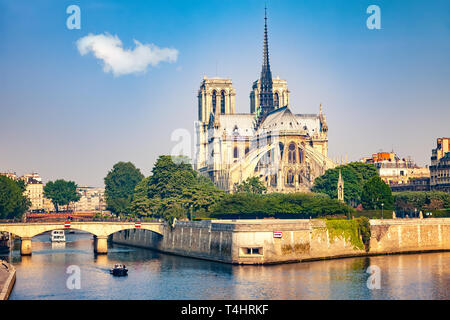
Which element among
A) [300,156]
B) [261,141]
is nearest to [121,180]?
[261,141]

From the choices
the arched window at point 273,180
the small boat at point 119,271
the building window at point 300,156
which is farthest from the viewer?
the building window at point 300,156

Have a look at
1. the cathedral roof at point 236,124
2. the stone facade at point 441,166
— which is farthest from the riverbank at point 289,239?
the cathedral roof at point 236,124

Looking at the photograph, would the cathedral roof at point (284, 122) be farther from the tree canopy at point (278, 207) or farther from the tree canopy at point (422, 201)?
the tree canopy at point (278, 207)

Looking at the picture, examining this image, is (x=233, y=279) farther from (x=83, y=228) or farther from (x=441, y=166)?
(x=441, y=166)

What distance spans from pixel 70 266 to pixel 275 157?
268ft

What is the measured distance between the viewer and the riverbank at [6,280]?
6076cm

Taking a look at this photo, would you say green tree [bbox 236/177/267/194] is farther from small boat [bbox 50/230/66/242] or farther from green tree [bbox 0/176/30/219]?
green tree [bbox 0/176/30/219]

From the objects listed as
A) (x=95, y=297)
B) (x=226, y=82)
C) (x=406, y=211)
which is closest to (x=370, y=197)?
(x=406, y=211)

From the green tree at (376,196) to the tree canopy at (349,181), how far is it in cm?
1586

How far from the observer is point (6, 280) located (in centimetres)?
6662

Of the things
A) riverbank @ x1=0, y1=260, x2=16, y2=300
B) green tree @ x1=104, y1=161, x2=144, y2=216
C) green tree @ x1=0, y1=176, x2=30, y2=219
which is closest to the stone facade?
green tree @ x1=104, y1=161, x2=144, y2=216

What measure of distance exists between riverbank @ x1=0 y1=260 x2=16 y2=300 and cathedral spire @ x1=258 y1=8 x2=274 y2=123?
113004 mm
